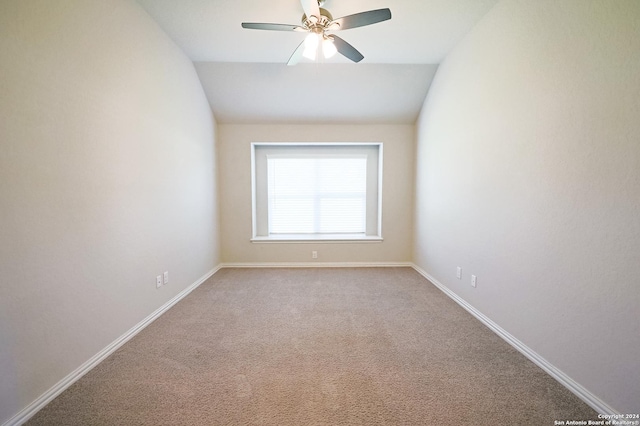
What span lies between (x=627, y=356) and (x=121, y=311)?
318cm

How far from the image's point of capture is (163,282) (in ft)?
7.50

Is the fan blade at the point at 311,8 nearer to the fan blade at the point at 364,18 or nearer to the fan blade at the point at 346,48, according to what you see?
the fan blade at the point at 364,18

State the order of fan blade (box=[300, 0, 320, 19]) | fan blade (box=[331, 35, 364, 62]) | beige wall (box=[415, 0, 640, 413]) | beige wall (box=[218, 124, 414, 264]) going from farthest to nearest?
beige wall (box=[218, 124, 414, 264]) → fan blade (box=[331, 35, 364, 62]) → fan blade (box=[300, 0, 320, 19]) → beige wall (box=[415, 0, 640, 413])

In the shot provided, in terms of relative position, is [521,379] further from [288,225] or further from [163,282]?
[288,225]

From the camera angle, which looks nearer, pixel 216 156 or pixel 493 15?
pixel 493 15

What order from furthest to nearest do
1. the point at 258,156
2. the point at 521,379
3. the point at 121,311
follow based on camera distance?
1. the point at 258,156
2. the point at 121,311
3. the point at 521,379

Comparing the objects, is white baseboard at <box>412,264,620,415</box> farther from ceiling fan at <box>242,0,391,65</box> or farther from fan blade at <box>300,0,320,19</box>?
fan blade at <box>300,0,320,19</box>

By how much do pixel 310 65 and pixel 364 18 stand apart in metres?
1.34

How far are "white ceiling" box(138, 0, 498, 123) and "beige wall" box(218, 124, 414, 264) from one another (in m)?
0.18

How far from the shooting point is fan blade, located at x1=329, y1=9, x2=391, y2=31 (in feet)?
5.11

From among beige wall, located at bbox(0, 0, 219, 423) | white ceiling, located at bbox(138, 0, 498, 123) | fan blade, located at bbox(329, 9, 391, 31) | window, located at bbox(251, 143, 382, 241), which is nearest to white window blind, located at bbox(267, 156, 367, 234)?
window, located at bbox(251, 143, 382, 241)

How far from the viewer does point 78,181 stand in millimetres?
1475

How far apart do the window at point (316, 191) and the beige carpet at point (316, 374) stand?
1.80 metres

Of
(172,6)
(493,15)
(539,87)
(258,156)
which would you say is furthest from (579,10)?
(258,156)
